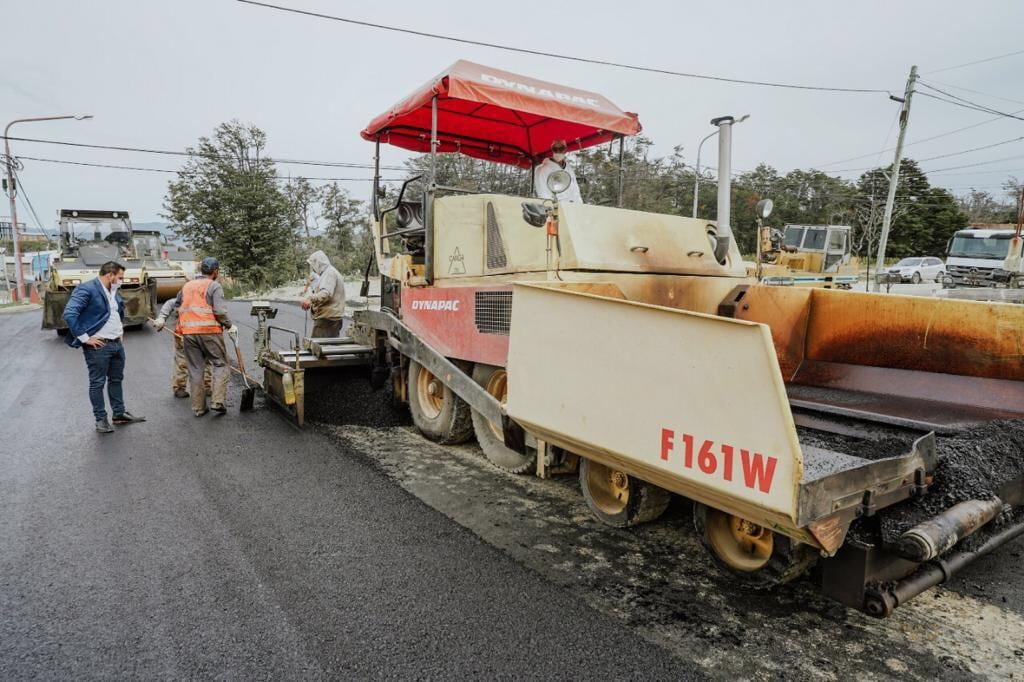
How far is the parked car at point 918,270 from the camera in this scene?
27.6 m

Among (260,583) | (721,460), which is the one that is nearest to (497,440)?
(260,583)

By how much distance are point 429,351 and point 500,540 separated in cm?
183

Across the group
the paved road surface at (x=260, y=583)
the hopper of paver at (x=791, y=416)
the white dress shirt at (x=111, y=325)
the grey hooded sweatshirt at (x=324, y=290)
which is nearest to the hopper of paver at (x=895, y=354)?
the hopper of paver at (x=791, y=416)

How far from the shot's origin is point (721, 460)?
7.88ft

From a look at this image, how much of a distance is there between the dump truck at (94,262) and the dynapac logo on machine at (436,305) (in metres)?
10.5

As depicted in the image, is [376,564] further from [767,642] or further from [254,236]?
[254,236]

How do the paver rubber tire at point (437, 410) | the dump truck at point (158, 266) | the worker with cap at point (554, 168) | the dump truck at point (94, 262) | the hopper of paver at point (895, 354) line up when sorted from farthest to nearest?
1. the dump truck at point (158, 266)
2. the dump truck at point (94, 262)
3. the worker with cap at point (554, 168)
4. the paver rubber tire at point (437, 410)
5. the hopper of paver at point (895, 354)

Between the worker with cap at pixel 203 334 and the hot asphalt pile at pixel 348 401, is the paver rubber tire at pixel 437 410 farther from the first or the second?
the worker with cap at pixel 203 334

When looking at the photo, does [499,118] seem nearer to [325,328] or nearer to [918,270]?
[325,328]

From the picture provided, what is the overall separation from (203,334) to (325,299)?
138 cm

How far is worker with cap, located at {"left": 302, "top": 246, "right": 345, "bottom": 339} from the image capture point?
23.7 feet

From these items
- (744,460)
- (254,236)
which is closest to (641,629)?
(744,460)

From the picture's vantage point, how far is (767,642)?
8.39ft

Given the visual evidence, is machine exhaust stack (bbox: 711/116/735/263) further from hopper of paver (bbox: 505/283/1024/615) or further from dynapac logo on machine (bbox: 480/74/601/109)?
dynapac logo on machine (bbox: 480/74/601/109)
